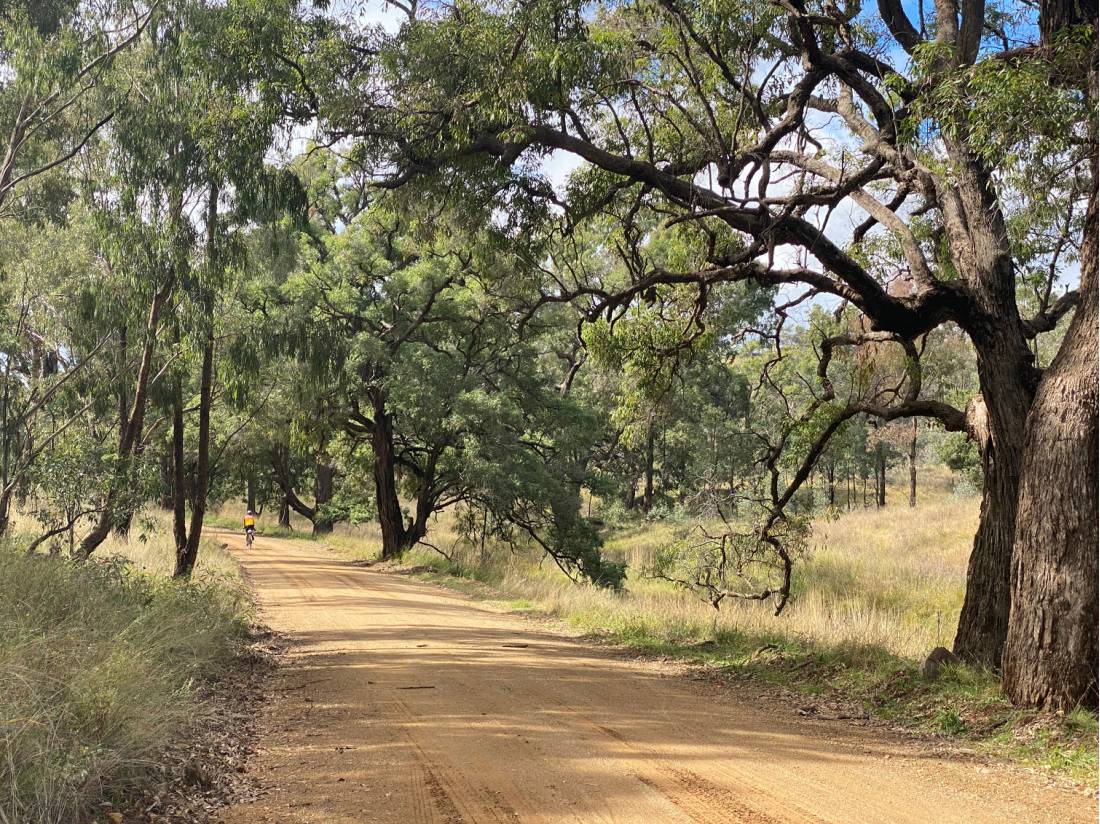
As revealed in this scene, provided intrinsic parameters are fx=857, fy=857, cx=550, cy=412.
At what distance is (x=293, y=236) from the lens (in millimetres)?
24469

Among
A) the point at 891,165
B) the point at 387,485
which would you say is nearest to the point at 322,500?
the point at 387,485

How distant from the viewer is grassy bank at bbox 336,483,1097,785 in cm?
666

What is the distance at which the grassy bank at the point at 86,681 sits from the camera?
158 inches

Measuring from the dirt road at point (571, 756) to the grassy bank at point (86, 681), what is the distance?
71cm

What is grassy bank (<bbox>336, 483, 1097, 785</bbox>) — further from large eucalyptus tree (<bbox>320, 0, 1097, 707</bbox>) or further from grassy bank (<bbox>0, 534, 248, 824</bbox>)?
grassy bank (<bbox>0, 534, 248, 824</bbox>)

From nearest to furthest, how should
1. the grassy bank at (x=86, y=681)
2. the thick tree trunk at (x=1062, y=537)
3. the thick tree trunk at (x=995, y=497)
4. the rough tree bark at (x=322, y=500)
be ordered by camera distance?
the grassy bank at (x=86, y=681) < the thick tree trunk at (x=1062, y=537) < the thick tree trunk at (x=995, y=497) < the rough tree bark at (x=322, y=500)

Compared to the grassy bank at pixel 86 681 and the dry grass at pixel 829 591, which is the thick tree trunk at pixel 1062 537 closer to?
the dry grass at pixel 829 591

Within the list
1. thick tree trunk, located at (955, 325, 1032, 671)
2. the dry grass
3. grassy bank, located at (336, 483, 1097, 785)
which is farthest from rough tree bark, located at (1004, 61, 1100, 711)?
the dry grass

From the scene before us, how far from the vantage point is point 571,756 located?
18.6ft

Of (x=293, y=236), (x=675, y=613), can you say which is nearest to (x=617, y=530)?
(x=293, y=236)

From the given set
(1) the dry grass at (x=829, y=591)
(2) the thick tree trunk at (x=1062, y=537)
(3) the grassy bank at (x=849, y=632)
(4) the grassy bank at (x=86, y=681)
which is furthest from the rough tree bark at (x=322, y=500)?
(2) the thick tree trunk at (x=1062, y=537)

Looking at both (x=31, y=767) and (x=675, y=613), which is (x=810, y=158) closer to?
(x=675, y=613)

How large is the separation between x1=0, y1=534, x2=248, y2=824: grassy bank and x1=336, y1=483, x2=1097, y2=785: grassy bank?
5.43 meters

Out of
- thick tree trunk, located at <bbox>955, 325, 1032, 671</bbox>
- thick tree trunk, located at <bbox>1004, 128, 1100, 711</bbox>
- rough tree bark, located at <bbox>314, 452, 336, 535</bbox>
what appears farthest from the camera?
rough tree bark, located at <bbox>314, 452, 336, 535</bbox>
